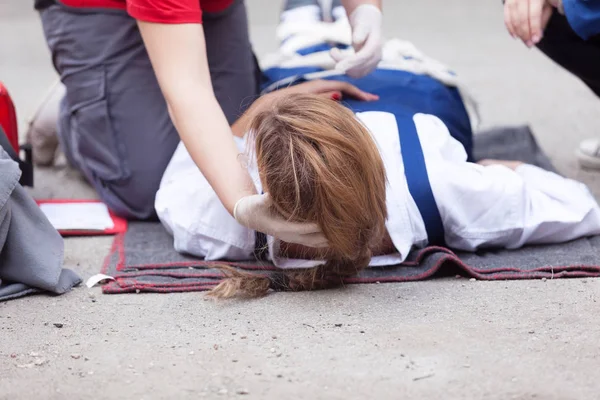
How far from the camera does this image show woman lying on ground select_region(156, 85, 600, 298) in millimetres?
1534

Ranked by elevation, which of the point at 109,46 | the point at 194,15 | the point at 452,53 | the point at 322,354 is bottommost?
the point at 452,53

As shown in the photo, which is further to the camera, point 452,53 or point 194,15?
point 452,53

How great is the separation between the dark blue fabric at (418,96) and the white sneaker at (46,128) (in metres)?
0.69

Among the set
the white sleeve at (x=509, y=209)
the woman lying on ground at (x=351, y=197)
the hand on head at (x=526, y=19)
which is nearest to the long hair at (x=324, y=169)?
the woman lying on ground at (x=351, y=197)

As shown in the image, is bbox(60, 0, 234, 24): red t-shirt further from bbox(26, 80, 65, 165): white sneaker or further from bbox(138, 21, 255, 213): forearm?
bbox(26, 80, 65, 165): white sneaker

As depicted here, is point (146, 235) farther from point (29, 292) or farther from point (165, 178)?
point (29, 292)

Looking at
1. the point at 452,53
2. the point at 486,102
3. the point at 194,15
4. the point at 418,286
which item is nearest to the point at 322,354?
the point at 418,286

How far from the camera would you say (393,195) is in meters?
1.75

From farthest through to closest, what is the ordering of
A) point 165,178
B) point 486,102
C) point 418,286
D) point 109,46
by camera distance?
point 486,102 < point 109,46 < point 165,178 < point 418,286

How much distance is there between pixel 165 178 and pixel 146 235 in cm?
14

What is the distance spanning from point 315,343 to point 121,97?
1013 mm

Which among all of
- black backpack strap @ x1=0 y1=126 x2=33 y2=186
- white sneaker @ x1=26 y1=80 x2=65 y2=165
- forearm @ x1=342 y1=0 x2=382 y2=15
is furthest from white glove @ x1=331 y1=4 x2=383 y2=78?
white sneaker @ x1=26 y1=80 x2=65 y2=165

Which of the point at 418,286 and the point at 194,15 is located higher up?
the point at 194,15

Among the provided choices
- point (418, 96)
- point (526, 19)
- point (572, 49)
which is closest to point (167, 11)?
point (418, 96)
